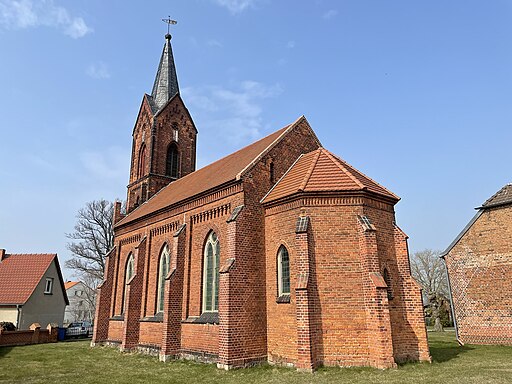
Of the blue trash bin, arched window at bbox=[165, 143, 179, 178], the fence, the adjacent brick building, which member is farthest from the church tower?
the adjacent brick building

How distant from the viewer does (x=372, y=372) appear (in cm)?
1182

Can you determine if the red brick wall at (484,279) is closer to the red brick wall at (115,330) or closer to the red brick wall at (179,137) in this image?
the red brick wall at (115,330)

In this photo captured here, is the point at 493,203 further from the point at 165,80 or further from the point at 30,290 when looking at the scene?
the point at 30,290

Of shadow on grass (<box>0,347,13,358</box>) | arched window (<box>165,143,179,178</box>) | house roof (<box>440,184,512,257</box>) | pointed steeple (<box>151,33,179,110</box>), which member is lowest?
shadow on grass (<box>0,347,13,358</box>)

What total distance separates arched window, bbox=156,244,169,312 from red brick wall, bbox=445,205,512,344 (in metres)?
15.4

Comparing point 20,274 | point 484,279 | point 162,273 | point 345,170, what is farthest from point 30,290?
point 484,279

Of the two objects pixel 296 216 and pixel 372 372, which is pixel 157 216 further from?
pixel 372 372

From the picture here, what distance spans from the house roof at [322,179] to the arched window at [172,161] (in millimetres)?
14196

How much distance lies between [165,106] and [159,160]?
4.28 meters

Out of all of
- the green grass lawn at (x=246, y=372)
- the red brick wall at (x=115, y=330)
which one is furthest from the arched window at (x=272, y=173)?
the red brick wall at (x=115, y=330)

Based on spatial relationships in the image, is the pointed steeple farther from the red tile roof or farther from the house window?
the house window

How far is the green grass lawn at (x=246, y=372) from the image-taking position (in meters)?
11.1

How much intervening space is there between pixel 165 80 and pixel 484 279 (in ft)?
86.5

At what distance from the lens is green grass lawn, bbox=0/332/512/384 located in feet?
36.4
